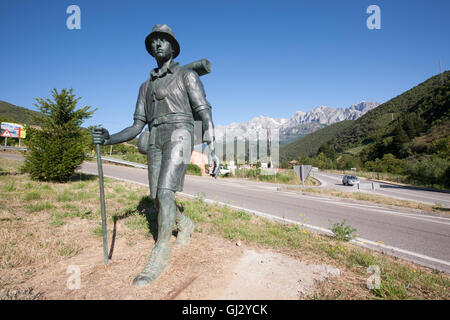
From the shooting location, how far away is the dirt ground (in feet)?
6.28

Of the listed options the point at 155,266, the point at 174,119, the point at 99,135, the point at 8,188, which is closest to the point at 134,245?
the point at 155,266

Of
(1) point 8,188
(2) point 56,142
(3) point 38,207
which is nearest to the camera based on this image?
(3) point 38,207

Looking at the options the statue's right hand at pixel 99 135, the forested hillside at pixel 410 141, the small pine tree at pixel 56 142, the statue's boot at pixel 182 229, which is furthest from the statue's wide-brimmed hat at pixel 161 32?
the forested hillside at pixel 410 141

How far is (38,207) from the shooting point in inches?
180

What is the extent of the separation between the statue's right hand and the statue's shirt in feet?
1.87

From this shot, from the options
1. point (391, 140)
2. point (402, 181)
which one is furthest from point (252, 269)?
point (391, 140)

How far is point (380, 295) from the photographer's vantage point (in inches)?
75.4

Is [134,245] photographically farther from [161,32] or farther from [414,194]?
[414,194]

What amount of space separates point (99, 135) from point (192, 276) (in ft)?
6.16

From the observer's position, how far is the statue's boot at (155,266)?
2.07 metres

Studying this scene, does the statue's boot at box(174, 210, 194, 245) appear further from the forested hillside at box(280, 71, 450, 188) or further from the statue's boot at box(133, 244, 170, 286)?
the forested hillside at box(280, 71, 450, 188)

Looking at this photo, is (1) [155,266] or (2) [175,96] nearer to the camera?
(1) [155,266]

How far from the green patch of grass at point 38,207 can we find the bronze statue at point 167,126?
3432mm

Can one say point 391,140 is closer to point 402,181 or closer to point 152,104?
point 402,181
